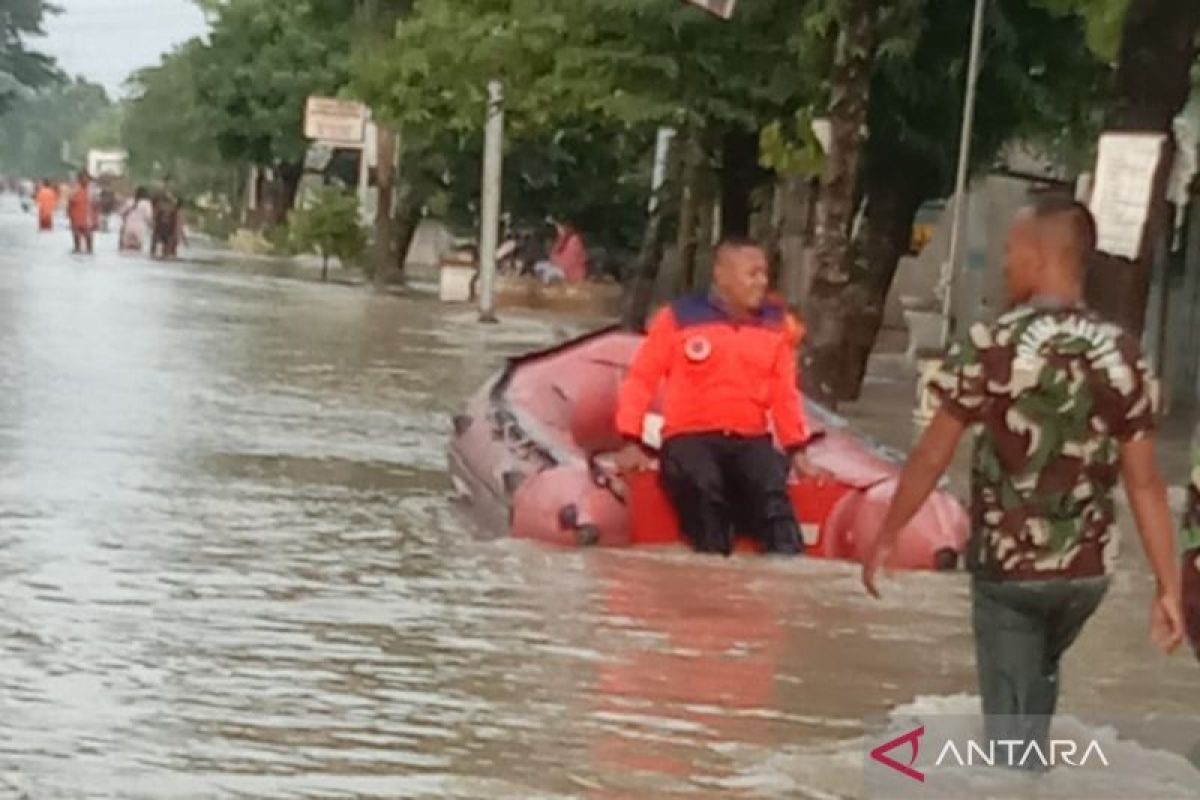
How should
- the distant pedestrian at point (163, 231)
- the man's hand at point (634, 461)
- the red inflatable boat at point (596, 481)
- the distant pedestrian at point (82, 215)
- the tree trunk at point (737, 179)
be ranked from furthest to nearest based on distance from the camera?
the distant pedestrian at point (163, 231)
the distant pedestrian at point (82, 215)
the tree trunk at point (737, 179)
the man's hand at point (634, 461)
the red inflatable boat at point (596, 481)

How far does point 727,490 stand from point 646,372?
0.69 meters

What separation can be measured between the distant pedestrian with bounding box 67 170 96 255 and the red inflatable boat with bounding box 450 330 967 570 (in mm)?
43359

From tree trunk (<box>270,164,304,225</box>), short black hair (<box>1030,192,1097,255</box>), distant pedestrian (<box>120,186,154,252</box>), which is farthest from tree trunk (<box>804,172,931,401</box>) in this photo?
tree trunk (<box>270,164,304,225</box>)

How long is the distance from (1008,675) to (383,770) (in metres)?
1.82

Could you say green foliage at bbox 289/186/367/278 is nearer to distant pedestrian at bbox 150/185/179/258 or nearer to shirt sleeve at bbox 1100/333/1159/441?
distant pedestrian at bbox 150/185/179/258

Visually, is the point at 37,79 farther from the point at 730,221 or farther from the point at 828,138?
the point at 828,138

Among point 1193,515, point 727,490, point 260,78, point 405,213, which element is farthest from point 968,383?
point 260,78

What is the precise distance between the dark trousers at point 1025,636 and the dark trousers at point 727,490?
5452 mm

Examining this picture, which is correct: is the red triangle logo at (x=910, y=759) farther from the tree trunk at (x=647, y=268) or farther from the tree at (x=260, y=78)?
the tree at (x=260, y=78)

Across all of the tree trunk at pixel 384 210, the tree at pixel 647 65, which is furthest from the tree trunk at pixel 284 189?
the tree at pixel 647 65

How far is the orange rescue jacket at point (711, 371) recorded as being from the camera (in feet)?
42.8

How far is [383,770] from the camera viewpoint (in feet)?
26.9

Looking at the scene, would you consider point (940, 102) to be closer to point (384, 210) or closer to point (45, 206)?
point (384, 210)

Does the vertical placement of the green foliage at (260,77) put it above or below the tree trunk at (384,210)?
above
